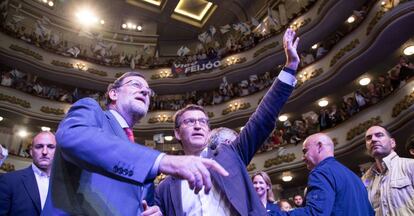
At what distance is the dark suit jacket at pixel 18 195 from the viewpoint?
10.4 ft

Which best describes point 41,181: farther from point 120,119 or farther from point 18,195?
point 120,119

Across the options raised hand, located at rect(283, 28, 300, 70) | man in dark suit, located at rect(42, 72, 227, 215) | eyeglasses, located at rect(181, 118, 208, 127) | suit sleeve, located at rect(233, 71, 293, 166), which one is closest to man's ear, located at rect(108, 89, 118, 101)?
man in dark suit, located at rect(42, 72, 227, 215)

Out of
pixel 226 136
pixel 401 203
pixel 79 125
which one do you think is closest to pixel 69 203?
pixel 79 125

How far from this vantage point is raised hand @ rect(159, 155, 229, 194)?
4.06ft

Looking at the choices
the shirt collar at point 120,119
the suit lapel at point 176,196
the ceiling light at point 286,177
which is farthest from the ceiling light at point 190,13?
the shirt collar at point 120,119

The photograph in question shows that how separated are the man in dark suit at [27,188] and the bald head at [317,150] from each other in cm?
251

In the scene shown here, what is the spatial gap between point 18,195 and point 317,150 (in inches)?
108

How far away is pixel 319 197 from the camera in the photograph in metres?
3.07

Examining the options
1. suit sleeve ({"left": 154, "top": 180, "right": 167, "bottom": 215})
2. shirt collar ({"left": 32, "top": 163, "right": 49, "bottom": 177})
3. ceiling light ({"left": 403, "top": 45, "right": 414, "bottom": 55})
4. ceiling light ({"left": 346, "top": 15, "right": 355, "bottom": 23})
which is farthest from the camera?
ceiling light ({"left": 346, "top": 15, "right": 355, "bottom": 23})

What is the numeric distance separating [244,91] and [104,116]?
19.4 m

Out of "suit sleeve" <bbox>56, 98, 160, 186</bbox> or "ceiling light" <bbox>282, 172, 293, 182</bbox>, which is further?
"ceiling light" <bbox>282, 172, 293, 182</bbox>

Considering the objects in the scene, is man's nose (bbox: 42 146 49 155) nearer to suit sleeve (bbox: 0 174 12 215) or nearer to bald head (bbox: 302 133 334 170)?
suit sleeve (bbox: 0 174 12 215)

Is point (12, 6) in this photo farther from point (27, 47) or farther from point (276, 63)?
point (276, 63)

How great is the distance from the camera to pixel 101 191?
1.59 meters
